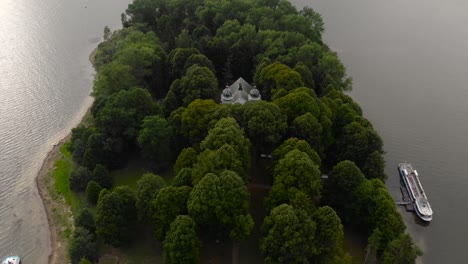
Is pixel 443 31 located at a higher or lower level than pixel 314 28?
higher

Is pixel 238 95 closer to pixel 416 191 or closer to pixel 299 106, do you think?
pixel 299 106

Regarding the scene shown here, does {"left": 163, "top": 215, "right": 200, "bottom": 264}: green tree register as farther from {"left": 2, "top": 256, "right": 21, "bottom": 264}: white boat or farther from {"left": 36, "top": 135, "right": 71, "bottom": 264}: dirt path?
{"left": 2, "top": 256, "right": 21, "bottom": 264}: white boat

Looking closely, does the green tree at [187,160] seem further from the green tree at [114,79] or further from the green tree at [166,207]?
the green tree at [114,79]

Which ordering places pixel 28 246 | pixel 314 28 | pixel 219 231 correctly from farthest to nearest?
1. pixel 314 28
2. pixel 28 246
3. pixel 219 231

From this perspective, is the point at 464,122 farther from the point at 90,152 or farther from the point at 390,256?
A: the point at 90,152

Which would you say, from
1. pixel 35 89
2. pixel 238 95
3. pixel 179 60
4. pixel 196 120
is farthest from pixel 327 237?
pixel 35 89

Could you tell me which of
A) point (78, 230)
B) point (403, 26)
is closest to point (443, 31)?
point (403, 26)

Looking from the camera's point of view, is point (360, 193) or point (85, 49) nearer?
point (360, 193)
